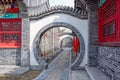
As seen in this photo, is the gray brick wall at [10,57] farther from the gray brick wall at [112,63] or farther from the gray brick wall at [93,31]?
the gray brick wall at [112,63]

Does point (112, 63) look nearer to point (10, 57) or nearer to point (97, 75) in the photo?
point (97, 75)

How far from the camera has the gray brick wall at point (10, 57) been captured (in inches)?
464

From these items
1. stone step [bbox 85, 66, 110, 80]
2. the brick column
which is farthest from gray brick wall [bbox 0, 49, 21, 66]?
stone step [bbox 85, 66, 110, 80]

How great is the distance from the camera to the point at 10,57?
1187 centimetres

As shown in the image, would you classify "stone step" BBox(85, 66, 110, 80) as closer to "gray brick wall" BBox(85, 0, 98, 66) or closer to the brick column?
"gray brick wall" BBox(85, 0, 98, 66)

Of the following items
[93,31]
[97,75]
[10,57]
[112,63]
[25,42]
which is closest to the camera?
[112,63]

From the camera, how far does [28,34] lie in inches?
455

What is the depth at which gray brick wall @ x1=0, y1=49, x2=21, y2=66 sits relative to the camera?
11797mm

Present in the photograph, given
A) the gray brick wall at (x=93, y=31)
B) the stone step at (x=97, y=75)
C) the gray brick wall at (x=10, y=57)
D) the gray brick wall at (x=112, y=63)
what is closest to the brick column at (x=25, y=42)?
the gray brick wall at (x=10, y=57)

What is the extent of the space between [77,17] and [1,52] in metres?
4.69

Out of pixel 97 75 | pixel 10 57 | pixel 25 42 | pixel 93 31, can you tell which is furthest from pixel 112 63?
pixel 10 57

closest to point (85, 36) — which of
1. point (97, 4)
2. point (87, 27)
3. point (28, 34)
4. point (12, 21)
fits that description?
point (87, 27)

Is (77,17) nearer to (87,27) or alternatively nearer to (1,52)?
(87,27)

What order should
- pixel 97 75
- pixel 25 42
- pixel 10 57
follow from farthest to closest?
1. pixel 10 57
2. pixel 25 42
3. pixel 97 75
